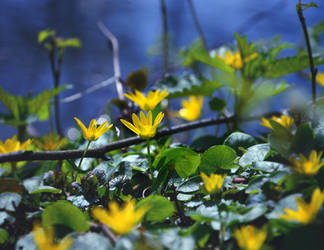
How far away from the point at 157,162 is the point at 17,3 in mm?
3113

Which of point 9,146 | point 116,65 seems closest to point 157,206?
point 9,146

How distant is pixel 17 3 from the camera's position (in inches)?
121

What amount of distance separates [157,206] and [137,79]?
0.45 meters

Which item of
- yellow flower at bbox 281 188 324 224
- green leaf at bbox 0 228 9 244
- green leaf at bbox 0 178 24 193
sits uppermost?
green leaf at bbox 0 178 24 193

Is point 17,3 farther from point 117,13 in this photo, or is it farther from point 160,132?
point 160,132

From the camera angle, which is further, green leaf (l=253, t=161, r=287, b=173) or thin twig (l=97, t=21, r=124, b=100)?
thin twig (l=97, t=21, r=124, b=100)

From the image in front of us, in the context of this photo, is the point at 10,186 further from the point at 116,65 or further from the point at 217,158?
the point at 116,65

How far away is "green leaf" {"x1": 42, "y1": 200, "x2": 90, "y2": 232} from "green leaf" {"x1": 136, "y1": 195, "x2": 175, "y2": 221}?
0.21ft

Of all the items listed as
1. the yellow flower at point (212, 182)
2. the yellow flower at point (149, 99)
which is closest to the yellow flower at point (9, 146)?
the yellow flower at point (149, 99)

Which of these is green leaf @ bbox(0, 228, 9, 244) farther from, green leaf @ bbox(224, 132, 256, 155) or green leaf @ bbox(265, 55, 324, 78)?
green leaf @ bbox(265, 55, 324, 78)

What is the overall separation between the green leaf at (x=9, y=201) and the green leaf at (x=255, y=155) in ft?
0.97

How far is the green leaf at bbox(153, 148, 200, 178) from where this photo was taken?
46 centimetres

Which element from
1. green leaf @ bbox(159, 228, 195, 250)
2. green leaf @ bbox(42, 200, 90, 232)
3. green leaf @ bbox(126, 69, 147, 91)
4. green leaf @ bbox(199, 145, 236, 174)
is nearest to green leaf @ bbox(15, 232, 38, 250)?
green leaf @ bbox(42, 200, 90, 232)

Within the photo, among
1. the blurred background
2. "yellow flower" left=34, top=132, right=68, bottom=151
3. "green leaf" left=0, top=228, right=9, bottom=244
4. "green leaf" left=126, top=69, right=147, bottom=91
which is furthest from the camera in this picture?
the blurred background
